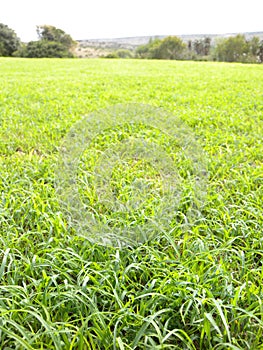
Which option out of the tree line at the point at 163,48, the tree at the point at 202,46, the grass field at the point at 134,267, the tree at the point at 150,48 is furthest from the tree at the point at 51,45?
the grass field at the point at 134,267

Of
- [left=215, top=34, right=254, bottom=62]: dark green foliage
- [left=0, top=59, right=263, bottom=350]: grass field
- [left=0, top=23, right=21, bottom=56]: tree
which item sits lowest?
[left=0, top=59, right=263, bottom=350]: grass field

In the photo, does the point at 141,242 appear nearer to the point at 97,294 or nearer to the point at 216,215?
the point at 97,294

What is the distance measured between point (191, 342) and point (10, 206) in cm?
145

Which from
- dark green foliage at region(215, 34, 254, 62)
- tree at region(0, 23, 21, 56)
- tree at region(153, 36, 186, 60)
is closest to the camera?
tree at region(0, 23, 21, 56)

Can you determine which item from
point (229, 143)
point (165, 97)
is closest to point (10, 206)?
point (229, 143)

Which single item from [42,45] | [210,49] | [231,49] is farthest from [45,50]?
[231,49]

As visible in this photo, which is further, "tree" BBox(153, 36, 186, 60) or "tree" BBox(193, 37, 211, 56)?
"tree" BBox(193, 37, 211, 56)

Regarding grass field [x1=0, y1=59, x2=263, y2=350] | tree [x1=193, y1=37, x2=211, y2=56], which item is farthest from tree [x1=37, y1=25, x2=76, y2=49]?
grass field [x1=0, y1=59, x2=263, y2=350]

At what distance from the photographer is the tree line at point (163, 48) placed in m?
24.9

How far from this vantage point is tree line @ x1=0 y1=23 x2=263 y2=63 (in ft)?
81.6

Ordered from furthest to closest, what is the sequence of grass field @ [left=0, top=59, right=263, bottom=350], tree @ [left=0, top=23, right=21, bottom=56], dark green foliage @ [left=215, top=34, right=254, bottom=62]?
dark green foliage @ [left=215, top=34, right=254, bottom=62]
tree @ [left=0, top=23, right=21, bottom=56]
grass field @ [left=0, top=59, right=263, bottom=350]

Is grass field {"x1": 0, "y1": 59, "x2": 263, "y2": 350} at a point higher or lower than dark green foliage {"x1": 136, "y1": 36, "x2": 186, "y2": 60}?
lower

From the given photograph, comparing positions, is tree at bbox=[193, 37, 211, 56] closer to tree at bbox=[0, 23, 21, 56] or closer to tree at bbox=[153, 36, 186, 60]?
tree at bbox=[153, 36, 186, 60]

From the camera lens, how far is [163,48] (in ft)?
97.2
